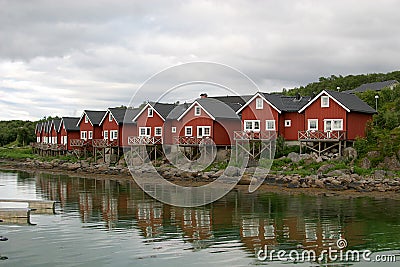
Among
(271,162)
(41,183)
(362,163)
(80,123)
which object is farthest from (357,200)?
(80,123)

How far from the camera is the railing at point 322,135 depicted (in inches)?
1342

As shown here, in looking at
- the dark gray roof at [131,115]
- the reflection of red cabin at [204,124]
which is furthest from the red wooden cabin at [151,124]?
the reflection of red cabin at [204,124]

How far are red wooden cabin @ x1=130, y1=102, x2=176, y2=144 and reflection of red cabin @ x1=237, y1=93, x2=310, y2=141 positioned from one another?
861 cm

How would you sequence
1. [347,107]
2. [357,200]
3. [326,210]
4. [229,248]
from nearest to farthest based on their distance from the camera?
[229,248] < [326,210] < [357,200] < [347,107]

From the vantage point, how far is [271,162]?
→ 115ft

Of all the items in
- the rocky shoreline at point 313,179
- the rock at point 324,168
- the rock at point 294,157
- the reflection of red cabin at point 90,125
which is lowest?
the rocky shoreline at point 313,179

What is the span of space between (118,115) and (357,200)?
28.8m

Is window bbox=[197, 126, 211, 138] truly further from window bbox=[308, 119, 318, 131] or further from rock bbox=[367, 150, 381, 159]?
rock bbox=[367, 150, 381, 159]

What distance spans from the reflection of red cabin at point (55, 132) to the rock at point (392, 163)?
127 ft

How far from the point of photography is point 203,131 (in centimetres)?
4081

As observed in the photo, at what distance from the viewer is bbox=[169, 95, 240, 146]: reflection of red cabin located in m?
40.3

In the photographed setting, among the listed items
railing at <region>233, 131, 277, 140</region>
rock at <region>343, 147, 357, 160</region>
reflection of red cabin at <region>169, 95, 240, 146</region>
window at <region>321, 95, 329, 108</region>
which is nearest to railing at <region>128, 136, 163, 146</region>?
reflection of red cabin at <region>169, 95, 240, 146</region>

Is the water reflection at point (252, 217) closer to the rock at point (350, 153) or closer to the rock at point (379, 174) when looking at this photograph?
the rock at point (379, 174)

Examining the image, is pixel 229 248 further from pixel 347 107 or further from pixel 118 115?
pixel 118 115
